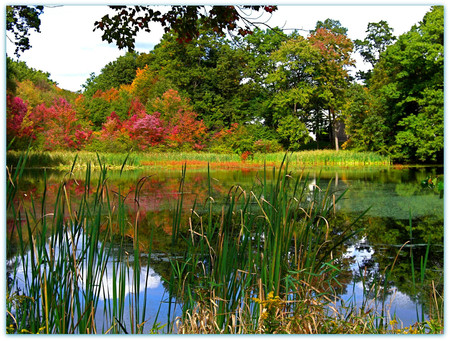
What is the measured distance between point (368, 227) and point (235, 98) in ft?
6.88

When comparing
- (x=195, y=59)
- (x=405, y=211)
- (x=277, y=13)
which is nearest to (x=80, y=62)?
(x=277, y=13)

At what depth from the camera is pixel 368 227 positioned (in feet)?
17.4

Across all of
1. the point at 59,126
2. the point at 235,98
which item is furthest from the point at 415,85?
the point at 59,126

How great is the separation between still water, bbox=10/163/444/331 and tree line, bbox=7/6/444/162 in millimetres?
686

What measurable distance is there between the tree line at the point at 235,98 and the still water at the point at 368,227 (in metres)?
0.69

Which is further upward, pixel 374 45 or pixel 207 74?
pixel 374 45

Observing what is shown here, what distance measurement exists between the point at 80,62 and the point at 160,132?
304 cm

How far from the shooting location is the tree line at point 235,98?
5.40m

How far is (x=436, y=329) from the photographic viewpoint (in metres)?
2.03

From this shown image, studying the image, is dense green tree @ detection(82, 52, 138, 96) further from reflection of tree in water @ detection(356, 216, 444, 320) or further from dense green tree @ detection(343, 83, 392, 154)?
reflection of tree in water @ detection(356, 216, 444, 320)

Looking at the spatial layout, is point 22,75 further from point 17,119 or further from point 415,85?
point 415,85

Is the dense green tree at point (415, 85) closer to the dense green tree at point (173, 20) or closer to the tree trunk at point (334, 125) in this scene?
the tree trunk at point (334, 125)

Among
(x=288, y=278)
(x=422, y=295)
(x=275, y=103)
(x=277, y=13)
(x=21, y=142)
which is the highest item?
(x=277, y=13)

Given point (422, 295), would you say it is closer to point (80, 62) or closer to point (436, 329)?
point (436, 329)
